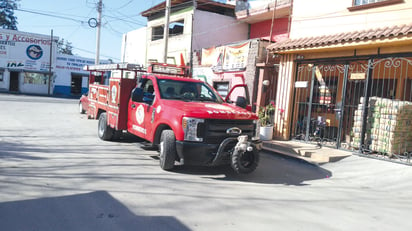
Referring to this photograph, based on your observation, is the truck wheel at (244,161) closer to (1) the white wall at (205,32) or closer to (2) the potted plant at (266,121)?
(2) the potted plant at (266,121)

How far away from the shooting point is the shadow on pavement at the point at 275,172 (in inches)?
256

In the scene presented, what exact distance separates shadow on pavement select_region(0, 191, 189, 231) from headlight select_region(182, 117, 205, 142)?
1854 mm

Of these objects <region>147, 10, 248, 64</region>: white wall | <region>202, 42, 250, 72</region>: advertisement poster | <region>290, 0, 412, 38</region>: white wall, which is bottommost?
<region>202, 42, 250, 72</region>: advertisement poster

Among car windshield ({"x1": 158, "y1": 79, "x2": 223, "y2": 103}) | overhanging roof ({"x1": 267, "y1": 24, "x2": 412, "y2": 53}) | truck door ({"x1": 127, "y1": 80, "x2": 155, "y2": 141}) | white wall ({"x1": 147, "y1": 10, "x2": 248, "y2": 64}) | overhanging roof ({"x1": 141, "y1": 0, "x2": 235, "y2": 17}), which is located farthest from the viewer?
overhanging roof ({"x1": 141, "y1": 0, "x2": 235, "y2": 17})

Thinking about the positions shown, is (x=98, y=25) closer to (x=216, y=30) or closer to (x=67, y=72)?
(x=216, y=30)

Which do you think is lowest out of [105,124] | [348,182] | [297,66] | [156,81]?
[348,182]

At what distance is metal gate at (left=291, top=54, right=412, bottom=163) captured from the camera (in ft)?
27.5

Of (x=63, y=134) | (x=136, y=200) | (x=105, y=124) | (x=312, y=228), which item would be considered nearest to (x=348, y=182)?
(x=312, y=228)

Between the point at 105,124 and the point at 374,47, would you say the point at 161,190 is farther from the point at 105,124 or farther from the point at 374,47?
the point at 374,47

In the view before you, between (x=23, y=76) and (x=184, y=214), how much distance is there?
1454 inches

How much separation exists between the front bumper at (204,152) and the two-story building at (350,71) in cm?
442

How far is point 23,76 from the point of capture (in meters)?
35.5

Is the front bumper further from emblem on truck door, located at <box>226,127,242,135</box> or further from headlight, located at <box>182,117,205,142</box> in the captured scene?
emblem on truck door, located at <box>226,127,242,135</box>

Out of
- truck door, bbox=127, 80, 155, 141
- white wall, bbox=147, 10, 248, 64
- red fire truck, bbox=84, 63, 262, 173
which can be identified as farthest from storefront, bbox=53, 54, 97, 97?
truck door, bbox=127, 80, 155, 141
